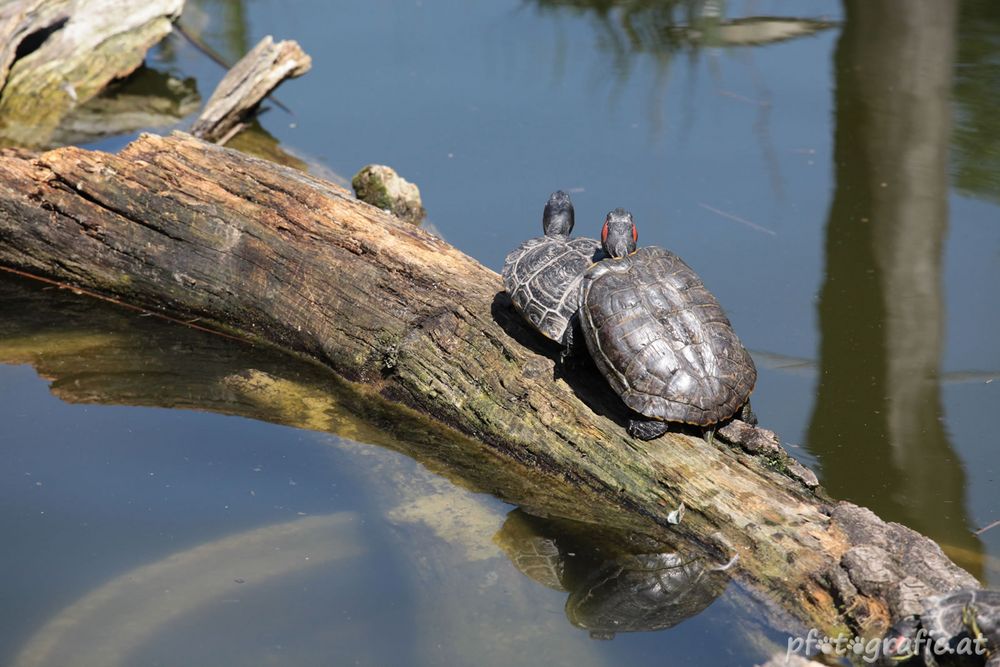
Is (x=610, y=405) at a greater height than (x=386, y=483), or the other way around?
(x=610, y=405)

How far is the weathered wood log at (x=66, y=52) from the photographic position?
7.39m

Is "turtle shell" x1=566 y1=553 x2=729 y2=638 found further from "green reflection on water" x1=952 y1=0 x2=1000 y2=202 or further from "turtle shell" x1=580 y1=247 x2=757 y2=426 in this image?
"green reflection on water" x1=952 y1=0 x2=1000 y2=202

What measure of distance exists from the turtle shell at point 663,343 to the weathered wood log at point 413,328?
0.59 ft

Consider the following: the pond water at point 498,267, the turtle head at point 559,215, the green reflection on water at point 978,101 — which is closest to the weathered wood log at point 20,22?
the pond water at point 498,267

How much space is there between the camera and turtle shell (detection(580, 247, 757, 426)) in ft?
12.8

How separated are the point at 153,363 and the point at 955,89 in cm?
587

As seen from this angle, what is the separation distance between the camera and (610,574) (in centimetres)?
387

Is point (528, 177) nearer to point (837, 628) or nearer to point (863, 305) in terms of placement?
point (863, 305)

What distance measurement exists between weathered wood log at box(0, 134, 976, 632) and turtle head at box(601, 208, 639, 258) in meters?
0.52

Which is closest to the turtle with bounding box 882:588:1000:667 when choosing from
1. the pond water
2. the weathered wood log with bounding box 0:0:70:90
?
the pond water

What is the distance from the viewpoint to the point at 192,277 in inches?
203

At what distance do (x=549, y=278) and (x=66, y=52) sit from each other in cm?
533

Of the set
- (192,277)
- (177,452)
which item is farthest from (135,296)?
(177,452)

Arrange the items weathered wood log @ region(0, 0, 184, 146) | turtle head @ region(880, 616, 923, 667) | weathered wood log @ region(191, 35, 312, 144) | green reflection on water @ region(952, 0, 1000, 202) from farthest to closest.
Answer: weathered wood log @ region(0, 0, 184, 146)
weathered wood log @ region(191, 35, 312, 144)
green reflection on water @ region(952, 0, 1000, 202)
turtle head @ region(880, 616, 923, 667)
